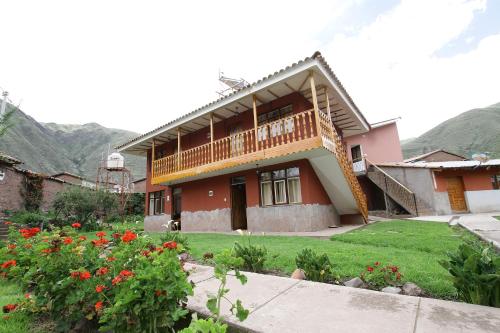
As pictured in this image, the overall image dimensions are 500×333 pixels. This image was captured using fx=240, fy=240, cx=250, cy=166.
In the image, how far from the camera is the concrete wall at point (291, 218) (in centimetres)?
951

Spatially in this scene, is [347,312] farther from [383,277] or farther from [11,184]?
[11,184]

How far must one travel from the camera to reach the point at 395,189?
14336 mm

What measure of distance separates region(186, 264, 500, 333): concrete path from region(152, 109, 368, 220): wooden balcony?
19.9 ft

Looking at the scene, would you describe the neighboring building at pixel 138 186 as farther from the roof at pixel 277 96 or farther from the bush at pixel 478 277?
the bush at pixel 478 277

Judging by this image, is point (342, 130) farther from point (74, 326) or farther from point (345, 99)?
point (74, 326)

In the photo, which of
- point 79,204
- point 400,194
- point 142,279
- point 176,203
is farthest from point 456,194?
point 79,204

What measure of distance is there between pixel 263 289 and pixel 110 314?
170cm

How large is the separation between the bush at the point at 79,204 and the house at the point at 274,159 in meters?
6.47

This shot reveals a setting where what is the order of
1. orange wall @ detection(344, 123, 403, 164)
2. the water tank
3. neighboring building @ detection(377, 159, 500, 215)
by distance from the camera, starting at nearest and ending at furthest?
neighboring building @ detection(377, 159, 500, 215) → orange wall @ detection(344, 123, 403, 164) → the water tank

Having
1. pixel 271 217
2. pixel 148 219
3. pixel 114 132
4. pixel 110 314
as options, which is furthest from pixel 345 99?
pixel 114 132

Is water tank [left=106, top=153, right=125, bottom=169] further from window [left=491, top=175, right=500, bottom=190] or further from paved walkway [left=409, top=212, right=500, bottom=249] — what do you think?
window [left=491, top=175, right=500, bottom=190]

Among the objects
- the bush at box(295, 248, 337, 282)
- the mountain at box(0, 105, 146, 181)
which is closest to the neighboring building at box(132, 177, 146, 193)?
the mountain at box(0, 105, 146, 181)

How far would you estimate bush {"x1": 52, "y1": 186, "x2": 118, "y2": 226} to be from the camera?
53.3 ft

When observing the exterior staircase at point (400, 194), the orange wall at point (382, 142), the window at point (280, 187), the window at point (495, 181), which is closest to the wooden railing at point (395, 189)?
the exterior staircase at point (400, 194)
